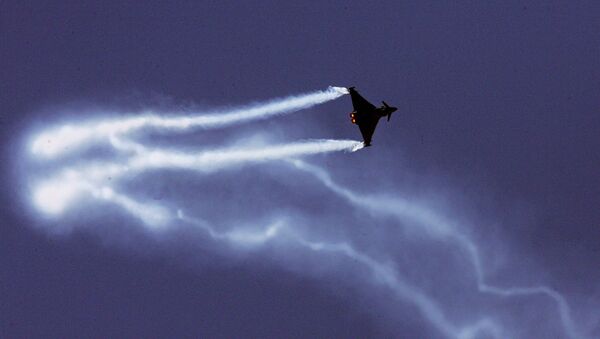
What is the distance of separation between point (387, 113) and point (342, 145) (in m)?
6.63

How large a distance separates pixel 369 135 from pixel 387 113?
136 inches

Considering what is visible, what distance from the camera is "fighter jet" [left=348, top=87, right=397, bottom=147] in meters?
→ 122

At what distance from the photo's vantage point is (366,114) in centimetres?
12325

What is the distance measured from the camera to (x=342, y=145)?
123938mm

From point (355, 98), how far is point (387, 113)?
15.3 feet

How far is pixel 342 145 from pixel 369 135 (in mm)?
3457

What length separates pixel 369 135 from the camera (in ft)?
405

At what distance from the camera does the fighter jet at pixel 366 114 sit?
401 feet

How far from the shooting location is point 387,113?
124m

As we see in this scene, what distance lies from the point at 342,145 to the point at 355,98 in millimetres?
6028

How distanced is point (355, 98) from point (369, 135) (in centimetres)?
491
